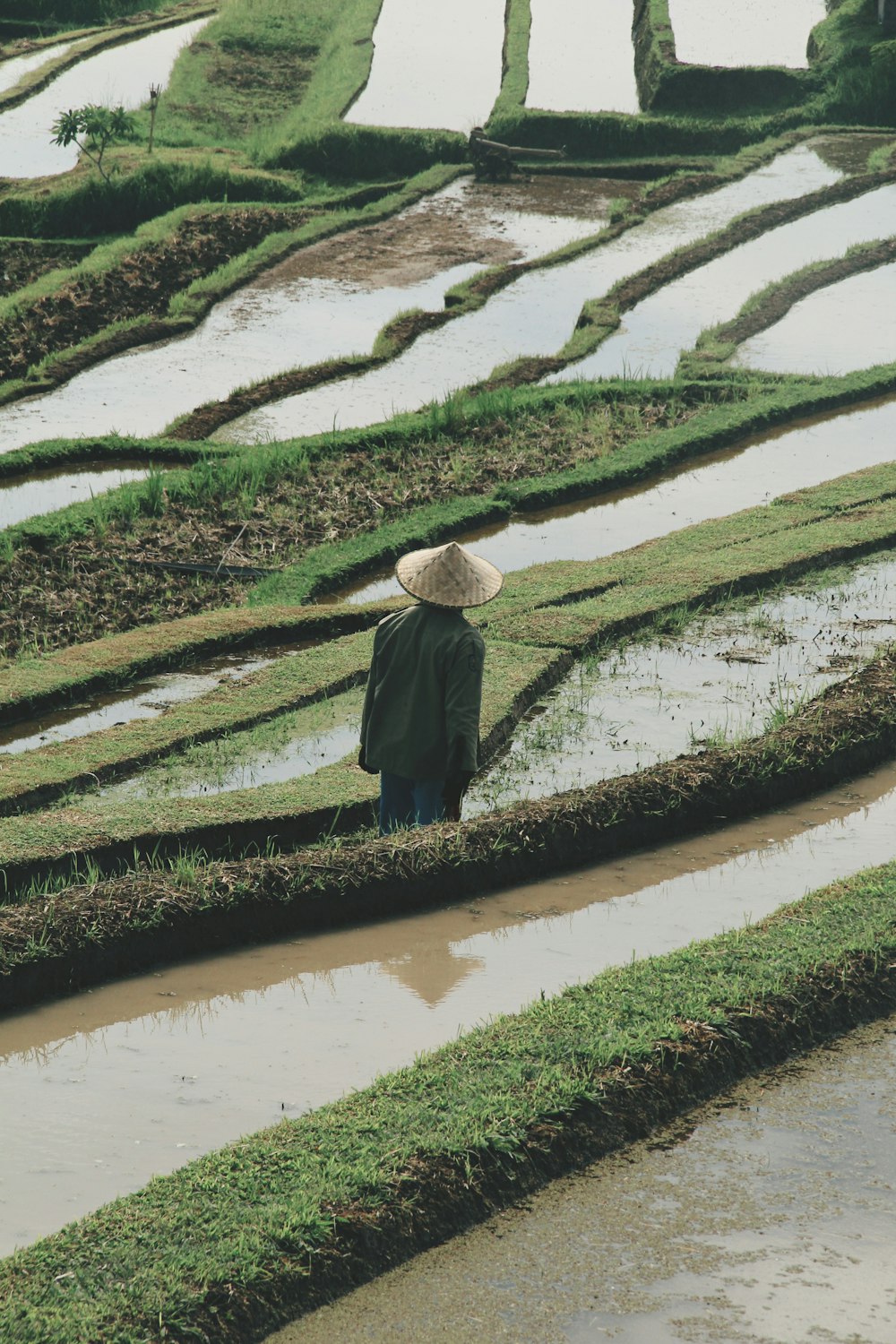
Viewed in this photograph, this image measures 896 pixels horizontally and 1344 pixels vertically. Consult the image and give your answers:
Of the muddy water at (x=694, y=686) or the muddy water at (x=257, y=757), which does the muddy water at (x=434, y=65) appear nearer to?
the muddy water at (x=694, y=686)

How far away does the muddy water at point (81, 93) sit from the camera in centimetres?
1964

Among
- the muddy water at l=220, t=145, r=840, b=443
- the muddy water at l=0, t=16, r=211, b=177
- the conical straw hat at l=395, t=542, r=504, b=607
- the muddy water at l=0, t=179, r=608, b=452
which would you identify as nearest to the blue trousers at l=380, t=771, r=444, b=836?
the conical straw hat at l=395, t=542, r=504, b=607

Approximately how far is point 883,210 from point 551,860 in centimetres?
1494

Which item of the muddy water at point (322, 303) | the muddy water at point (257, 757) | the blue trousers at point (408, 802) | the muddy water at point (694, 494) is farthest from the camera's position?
the muddy water at point (322, 303)

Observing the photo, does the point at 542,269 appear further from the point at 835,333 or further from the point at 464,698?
the point at 464,698

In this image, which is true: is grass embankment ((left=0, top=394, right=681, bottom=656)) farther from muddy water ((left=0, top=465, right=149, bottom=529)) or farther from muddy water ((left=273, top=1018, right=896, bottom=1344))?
muddy water ((left=273, top=1018, right=896, bottom=1344))

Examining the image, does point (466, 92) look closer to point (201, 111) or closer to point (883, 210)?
point (201, 111)

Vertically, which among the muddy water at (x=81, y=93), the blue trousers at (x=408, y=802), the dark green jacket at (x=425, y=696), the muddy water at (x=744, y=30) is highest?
the muddy water at (x=744, y=30)

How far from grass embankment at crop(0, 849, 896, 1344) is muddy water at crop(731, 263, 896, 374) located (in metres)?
10.1

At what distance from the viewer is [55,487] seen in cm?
1062

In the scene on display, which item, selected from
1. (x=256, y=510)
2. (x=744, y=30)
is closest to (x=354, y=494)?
(x=256, y=510)

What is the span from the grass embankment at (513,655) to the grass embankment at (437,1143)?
1710 mm

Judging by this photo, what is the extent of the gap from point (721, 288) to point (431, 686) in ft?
39.3

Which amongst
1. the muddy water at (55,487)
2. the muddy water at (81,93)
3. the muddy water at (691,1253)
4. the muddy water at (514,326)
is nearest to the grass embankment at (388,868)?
the muddy water at (691,1253)
